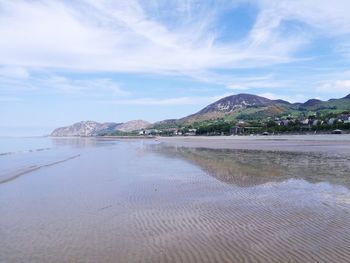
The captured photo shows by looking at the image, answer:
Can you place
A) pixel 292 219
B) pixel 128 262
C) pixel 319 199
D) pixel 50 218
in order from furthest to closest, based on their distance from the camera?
1. pixel 319 199
2. pixel 50 218
3. pixel 292 219
4. pixel 128 262

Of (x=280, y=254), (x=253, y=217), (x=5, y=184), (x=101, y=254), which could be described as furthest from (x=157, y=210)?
(x=5, y=184)

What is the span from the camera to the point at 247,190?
15.7 meters

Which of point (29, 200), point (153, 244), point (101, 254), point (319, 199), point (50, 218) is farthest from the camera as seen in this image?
point (29, 200)

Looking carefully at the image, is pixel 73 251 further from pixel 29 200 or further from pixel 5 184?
pixel 5 184

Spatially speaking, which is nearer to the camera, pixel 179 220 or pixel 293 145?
pixel 179 220

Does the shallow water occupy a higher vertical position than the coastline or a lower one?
higher

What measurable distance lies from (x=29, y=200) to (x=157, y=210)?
5.24 m

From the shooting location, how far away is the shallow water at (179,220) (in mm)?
7875

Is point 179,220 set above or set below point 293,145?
above

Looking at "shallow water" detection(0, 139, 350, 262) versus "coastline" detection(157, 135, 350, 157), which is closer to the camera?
"shallow water" detection(0, 139, 350, 262)

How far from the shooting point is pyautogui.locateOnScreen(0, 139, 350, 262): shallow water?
310 inches

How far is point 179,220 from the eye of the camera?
10.8m

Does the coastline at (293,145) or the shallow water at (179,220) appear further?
the coastline at (293,145)

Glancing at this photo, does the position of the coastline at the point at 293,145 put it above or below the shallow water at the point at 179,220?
below
